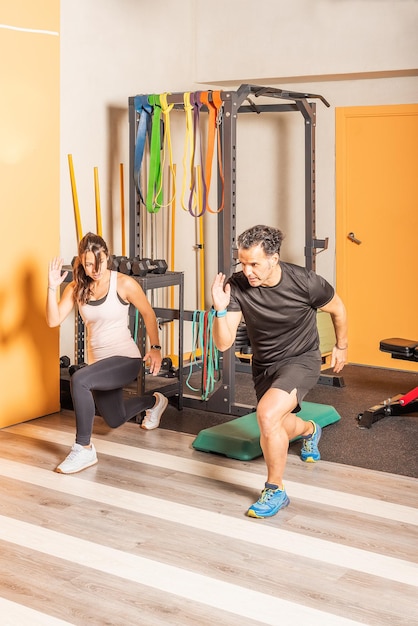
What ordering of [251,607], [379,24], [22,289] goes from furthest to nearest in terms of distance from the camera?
[379,24], [22,289], [251,607]

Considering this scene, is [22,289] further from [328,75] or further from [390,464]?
[328,75]

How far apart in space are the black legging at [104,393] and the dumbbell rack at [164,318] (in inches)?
14.9

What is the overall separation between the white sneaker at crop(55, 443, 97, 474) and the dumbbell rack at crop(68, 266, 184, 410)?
80cm

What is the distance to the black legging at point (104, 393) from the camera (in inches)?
152

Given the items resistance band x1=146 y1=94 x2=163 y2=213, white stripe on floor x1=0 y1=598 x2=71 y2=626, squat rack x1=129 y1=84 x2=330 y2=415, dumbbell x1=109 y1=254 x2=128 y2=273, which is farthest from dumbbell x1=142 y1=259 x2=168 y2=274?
white stripe on floor x1=0 y1=598 x2=71 y2=626

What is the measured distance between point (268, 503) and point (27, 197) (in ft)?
7.07

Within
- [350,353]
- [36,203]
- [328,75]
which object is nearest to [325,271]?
[350,353]

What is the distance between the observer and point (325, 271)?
626 cm

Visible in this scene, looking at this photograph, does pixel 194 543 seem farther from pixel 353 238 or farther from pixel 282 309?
pixel 353 238

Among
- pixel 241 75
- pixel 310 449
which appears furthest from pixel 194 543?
pixel 241 75

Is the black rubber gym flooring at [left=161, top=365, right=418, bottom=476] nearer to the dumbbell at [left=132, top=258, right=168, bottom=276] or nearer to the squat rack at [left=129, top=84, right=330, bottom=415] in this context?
the squat rack at [left=129, top=84, right=330, bottom=415]

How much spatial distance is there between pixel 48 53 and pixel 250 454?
2366 millimetres

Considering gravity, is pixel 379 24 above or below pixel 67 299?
above

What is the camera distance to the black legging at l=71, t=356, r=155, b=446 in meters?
3.86
